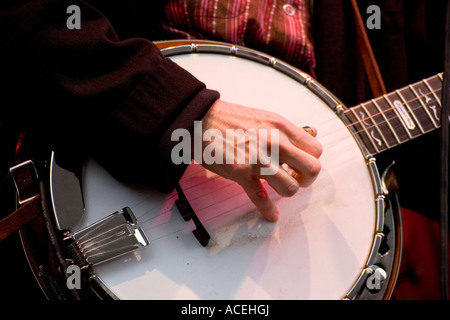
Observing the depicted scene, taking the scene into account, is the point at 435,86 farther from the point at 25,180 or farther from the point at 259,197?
the point at 25,180

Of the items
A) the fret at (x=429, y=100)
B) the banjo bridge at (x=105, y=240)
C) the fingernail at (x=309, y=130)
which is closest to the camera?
the banjo bridge at (x=105, y=240)

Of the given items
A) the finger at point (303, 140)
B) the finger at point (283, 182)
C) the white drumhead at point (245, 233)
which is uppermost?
the finger at point (303, 140)

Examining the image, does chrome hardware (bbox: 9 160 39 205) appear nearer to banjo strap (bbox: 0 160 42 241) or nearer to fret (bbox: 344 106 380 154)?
banjo strap (bbox: 0 160 42 241)

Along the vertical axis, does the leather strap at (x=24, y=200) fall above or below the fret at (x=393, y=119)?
below

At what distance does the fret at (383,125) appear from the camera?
30.9 inches

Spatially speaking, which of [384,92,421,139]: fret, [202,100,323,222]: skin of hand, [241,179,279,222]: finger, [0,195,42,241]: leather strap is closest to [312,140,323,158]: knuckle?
[202,100,323,222]: skin of hand

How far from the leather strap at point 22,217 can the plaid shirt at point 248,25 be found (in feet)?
1.52

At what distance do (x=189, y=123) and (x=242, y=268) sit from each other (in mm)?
240

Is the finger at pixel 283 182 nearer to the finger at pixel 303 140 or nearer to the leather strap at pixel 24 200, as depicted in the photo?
the finger at pixel 303 140

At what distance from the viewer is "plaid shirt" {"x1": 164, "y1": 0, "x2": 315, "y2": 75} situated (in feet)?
2.84

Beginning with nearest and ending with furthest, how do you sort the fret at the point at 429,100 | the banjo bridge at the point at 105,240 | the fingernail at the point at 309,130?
the banjo bridge at the point at 105,240
the fingernail at the point at 309,130
the fret at the point at 429,100

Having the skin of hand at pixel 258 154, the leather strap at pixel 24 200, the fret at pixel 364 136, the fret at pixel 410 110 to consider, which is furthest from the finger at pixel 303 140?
the leather strap at pixel 24 200

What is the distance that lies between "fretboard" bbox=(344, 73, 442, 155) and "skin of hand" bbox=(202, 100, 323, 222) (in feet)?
0.52
